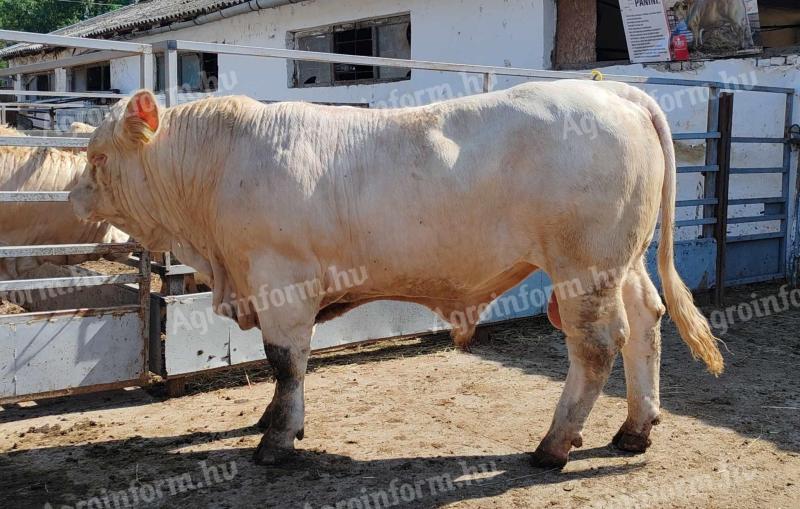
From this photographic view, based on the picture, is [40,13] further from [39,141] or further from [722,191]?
[39,141]

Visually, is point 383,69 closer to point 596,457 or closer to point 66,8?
point 596,457

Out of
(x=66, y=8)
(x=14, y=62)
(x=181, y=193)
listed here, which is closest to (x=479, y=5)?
(x=181, y=193)

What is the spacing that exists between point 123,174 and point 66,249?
2.77 feet

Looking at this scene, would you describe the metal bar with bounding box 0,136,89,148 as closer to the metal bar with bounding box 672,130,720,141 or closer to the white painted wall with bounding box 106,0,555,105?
the metal bar with bounding box 672,130,720,141

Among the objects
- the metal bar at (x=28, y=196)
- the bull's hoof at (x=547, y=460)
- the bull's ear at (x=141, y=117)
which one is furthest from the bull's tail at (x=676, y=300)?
the metal bar at (x=28, y=196)

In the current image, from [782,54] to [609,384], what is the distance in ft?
17.0

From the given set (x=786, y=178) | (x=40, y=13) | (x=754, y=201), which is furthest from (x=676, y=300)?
(x=40, y=13)

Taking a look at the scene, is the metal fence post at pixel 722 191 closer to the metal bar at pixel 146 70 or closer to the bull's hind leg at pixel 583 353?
the bull's hind leg at pixel 583 353

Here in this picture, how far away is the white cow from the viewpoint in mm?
6406

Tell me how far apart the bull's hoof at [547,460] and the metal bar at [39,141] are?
3122 mm

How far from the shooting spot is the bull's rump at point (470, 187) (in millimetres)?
3834

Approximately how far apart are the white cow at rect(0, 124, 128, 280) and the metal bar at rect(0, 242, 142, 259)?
4.82 ft

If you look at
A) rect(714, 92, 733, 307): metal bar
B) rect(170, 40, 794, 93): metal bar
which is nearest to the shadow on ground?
rect(170, 40, 794, 93): metal bar

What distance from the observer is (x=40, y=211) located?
645 cm
